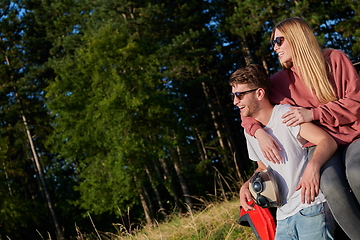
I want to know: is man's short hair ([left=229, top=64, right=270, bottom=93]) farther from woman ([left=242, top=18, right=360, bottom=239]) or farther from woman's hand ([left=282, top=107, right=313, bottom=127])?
woman's hand ([left=282, top=107, right=313, bottom=127])

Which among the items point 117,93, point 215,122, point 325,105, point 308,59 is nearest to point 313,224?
point 325,105

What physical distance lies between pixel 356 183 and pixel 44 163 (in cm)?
3028

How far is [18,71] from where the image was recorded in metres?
28.6

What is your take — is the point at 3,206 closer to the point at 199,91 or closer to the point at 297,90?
the point at 199,91

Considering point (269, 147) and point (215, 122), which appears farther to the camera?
point (215, 122)

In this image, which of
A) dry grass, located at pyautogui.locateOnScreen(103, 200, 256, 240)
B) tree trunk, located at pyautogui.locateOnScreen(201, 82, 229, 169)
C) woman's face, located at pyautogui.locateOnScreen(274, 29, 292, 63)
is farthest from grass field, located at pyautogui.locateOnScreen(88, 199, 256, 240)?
tree trunk, located at pyautogui.locateOnScreen(201, 82, 229, 169)

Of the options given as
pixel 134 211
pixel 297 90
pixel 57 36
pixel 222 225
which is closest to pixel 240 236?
pixel 222 225

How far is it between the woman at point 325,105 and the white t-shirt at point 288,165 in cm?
4

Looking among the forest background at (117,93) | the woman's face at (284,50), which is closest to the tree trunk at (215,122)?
the forest background at (117,93)

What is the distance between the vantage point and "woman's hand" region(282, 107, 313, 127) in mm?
2264

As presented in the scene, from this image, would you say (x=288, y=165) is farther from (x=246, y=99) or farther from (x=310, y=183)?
(x=246, y=99)

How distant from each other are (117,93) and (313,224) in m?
18.6

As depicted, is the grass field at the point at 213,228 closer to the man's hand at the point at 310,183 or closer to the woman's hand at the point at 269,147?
the woman's hand at the point at 269,147

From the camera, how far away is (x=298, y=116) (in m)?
2.27
